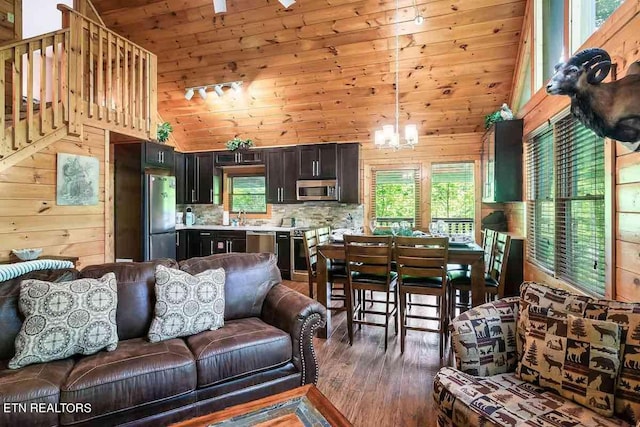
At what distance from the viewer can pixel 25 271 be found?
7.04ft

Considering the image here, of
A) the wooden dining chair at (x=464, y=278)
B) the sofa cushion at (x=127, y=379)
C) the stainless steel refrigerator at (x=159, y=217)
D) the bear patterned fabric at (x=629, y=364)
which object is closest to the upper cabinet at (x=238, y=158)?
the stainless steel refrigerator at (x=159, y=217)

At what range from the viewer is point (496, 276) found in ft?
10.6

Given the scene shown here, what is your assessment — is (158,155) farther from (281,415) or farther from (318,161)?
(281,415)

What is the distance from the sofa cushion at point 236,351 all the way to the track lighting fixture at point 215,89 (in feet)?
13.5

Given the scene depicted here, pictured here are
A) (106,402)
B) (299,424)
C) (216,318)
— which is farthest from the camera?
(216,318)

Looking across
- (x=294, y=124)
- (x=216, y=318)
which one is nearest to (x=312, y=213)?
(x=294, y=124)

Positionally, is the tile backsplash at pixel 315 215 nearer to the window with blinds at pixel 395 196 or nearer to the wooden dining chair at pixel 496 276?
the window with blinds at pixel 395 196

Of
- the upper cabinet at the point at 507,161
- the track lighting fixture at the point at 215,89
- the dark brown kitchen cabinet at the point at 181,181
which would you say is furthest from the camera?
the dark brown kitchen cabinet at the point at 181,181

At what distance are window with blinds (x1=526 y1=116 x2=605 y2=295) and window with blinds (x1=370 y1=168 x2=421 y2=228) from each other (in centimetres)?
202

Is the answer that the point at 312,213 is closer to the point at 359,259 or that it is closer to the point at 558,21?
the point at 359,259

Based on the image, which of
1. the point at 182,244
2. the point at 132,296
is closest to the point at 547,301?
the point at 132,296

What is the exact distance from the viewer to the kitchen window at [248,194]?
21.7 ft

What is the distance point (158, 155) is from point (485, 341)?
17.0 ft

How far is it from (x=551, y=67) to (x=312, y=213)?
4090mm
